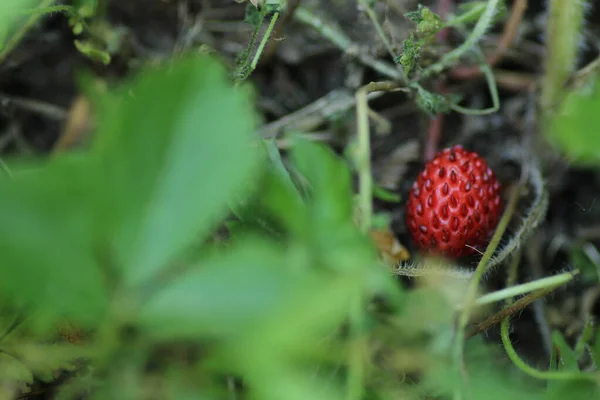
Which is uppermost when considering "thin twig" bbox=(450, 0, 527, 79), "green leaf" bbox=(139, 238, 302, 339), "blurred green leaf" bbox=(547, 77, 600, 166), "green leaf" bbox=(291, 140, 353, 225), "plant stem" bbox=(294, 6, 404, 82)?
"green leaf" bbox=(139, 238, 302, 339)

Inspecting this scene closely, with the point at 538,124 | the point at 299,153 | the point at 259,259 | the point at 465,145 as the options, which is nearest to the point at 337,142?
the point at 465,145

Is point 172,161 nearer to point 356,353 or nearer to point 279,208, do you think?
point 279,208

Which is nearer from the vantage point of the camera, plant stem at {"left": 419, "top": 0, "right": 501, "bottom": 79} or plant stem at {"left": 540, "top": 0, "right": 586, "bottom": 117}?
plant stem at {"left": 419, "top": 0, "right": 501, "bottom": 79}

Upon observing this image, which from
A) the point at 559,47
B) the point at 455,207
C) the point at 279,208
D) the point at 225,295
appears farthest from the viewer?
the point at 559,47

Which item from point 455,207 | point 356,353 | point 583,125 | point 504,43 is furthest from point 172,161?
point 504,43

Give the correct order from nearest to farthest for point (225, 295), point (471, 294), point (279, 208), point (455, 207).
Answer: point (225, 295) < point (279, 208) < point (471, 294) < point (455, 207)

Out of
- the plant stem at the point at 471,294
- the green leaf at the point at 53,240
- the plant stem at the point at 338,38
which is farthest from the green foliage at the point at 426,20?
the green leaf at the point at 53,240

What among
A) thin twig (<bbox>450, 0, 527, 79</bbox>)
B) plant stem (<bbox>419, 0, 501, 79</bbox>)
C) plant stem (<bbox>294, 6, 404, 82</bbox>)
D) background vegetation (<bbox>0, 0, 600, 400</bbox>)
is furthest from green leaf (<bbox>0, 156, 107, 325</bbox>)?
thin twig (<bbox>450, 0, 527, 79</bbox>)

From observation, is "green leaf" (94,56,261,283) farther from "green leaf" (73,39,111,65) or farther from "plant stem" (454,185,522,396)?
→ "green leaf" (73,39,111,65)
